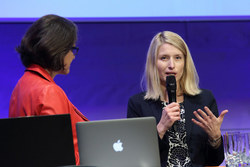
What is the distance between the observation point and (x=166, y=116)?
2000mm

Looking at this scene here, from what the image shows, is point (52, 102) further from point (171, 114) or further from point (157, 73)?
point (157, 73)

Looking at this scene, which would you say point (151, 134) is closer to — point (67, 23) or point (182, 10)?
point (67, 23)

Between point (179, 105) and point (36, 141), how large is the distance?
1.20 meters

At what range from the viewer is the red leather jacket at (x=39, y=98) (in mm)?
1692

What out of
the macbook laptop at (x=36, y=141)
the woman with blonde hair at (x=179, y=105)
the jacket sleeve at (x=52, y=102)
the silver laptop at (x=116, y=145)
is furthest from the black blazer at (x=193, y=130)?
the macbook laptop at (x=36, y=141)

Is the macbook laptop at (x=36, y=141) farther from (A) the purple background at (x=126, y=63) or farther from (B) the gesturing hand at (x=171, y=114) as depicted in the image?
(A) the purple background at (x=126, y=63)

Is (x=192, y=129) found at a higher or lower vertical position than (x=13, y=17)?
lower

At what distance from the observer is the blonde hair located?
8.08 feet

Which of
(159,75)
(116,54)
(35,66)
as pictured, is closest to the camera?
(35,66)

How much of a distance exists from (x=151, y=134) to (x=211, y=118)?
59 centimetres

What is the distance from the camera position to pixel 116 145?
5.10ft

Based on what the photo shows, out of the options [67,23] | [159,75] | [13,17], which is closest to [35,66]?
[67,23]

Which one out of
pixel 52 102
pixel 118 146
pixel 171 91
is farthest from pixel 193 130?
pixel 52 102

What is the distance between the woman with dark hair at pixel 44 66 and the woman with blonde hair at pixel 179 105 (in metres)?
0.66
